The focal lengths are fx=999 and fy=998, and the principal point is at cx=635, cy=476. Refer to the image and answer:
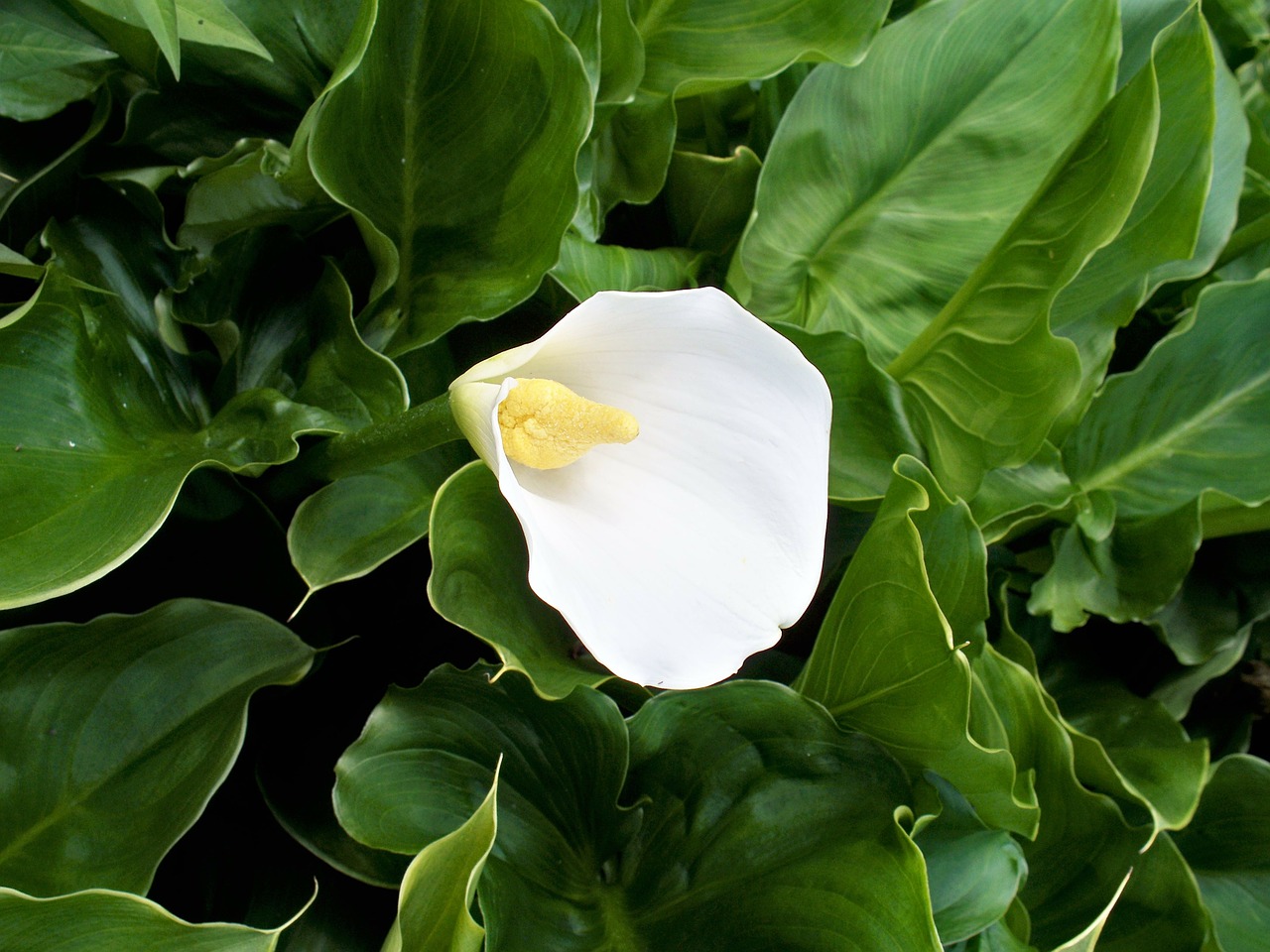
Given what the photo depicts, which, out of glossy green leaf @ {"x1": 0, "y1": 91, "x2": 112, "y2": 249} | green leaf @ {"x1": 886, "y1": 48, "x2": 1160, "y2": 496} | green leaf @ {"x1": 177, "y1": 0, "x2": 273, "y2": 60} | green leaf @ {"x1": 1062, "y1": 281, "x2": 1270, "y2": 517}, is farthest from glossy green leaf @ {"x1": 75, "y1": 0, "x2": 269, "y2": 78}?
green leaf @ {"x1": 1062, "y1": 281, "x2": 1270, "y2": 517}

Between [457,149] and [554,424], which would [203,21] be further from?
[554,424]

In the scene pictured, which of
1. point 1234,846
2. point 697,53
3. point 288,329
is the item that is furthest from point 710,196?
point 1234,846

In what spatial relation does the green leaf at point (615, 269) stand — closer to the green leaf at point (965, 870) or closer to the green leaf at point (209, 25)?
the green leaf at point (209, 25)

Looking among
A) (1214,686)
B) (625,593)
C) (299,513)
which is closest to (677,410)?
(625,593)

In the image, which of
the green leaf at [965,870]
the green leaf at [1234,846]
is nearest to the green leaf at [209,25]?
the green leaf at [965,870]

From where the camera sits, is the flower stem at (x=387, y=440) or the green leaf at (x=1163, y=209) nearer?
the flower stem at (x=387, y=440)

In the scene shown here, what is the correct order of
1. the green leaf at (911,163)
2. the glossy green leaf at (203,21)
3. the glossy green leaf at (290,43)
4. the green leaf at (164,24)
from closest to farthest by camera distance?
the green leaf at (164,24)
the glossy green leaf at (203,21)
the glossy green leaf at (290,43)
the green leaf at (911,163)

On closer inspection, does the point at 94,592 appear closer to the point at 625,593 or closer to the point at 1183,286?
the point at 625,593
